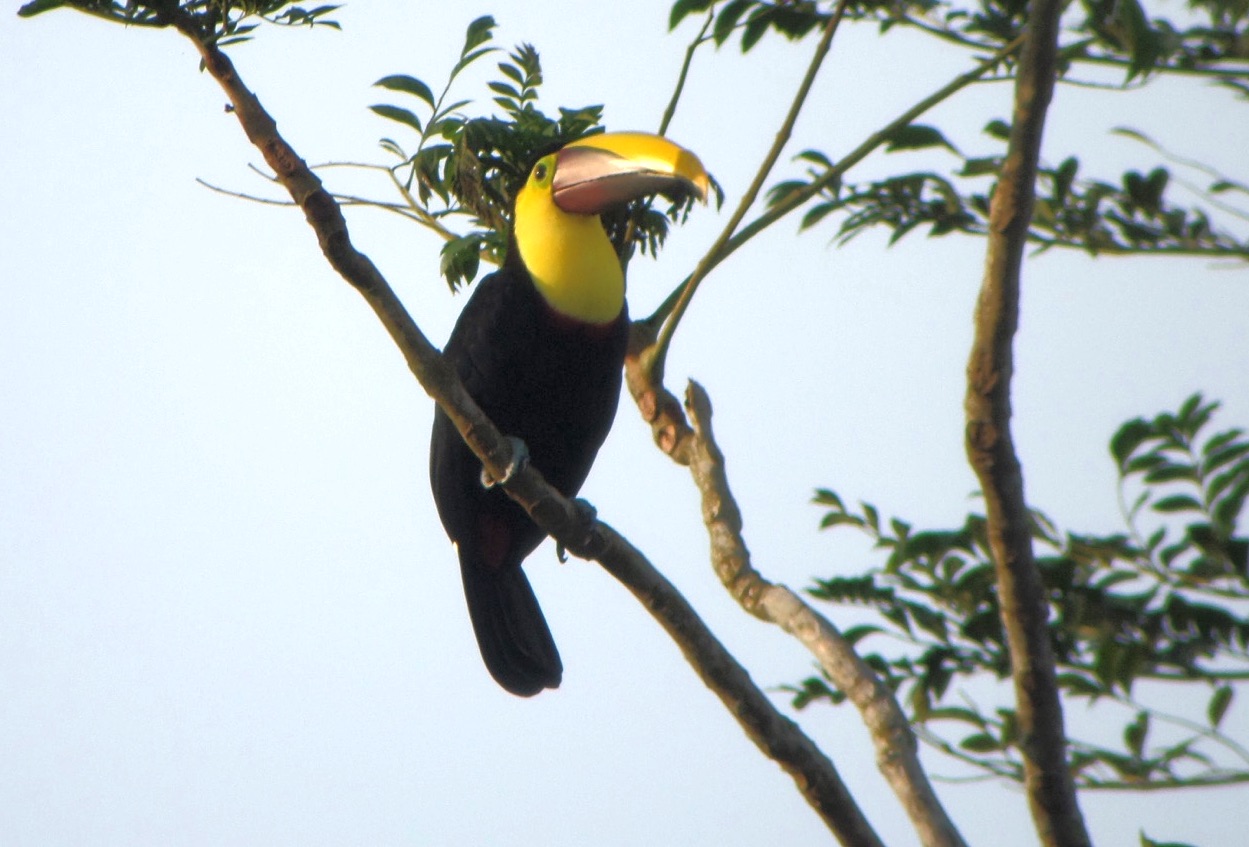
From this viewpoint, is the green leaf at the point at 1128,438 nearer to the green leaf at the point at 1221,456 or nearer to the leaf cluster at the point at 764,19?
the green leaf at the point at 1221,456

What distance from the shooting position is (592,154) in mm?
4066

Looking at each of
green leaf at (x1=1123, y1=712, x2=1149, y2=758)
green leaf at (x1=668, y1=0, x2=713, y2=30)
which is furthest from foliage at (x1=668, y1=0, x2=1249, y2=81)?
green leaf at (x1=1123, y1=712, x2=1149, y2=758)

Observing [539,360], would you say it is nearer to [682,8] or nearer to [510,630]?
[510,630]

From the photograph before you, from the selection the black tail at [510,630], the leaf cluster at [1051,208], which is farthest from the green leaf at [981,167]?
the black tail at [510,630]

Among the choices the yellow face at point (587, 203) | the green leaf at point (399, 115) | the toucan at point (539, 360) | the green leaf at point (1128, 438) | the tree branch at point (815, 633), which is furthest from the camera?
the toucan at point (539, 360)

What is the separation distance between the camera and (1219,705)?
8.64 feet

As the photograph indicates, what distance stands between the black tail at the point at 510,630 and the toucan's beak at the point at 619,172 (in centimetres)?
117

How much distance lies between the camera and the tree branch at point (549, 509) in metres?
2.57

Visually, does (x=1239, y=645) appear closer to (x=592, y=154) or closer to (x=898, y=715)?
(x=898, y=715)

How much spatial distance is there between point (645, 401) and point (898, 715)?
1207 mm

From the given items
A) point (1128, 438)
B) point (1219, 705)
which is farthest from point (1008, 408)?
point (1219, 705)

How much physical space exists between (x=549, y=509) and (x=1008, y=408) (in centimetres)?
114

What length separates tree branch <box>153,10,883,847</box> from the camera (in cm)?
257

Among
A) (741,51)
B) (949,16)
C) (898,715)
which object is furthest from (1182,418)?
(741,51)
